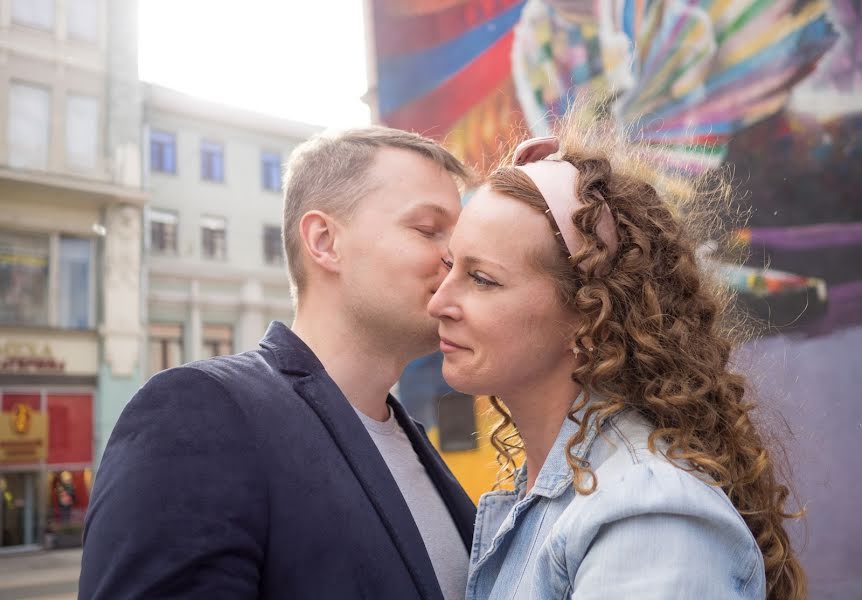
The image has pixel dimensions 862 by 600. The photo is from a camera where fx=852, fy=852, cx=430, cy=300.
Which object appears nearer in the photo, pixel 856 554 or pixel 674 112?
pixel 856 554

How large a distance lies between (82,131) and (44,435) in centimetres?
222

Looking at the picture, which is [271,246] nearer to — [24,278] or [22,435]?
[24,278]

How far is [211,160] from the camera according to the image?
8570 millimetres

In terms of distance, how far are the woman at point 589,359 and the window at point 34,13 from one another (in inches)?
219

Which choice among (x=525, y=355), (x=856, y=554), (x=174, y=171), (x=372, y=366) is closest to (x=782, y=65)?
(x=856, y=554)

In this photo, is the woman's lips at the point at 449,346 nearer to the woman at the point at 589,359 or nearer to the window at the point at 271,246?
the woman at the point at 589,359

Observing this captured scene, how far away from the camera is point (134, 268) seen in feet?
22.2

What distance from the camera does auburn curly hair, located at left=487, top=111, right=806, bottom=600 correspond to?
127cm

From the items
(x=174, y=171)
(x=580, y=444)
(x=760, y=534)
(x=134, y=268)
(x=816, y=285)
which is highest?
(x=174, y=171)

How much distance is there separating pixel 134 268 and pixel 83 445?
56.6 inches

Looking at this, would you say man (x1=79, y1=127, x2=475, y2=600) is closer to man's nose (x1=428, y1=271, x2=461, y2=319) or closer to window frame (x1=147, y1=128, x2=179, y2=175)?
man's nose (x1=428, y1=271, x2=461, y2=319)

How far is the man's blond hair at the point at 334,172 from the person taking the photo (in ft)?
7.03

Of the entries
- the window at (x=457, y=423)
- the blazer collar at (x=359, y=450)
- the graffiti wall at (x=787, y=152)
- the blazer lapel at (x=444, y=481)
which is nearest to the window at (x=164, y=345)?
the window at (x=457, y=423)

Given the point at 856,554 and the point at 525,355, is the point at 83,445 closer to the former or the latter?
the point at 856,554
